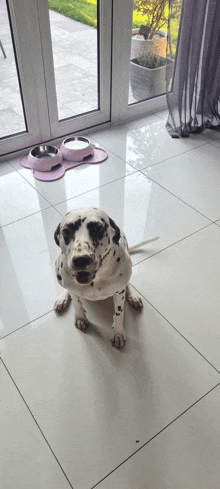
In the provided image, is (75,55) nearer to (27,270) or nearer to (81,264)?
(27,270)

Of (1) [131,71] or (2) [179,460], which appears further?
(1) [131,71]

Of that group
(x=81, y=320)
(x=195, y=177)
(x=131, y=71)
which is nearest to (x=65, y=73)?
(x=131, y=71)

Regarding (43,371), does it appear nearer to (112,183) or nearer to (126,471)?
(126,471)

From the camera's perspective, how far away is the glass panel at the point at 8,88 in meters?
2.22

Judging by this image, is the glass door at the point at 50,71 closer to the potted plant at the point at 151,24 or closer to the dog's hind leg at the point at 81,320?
the potted plant at the point at 151,24

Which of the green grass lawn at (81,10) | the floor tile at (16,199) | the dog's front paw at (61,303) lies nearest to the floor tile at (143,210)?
the floor tile at (16,199)

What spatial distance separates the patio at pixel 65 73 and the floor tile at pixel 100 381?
1.60 metres

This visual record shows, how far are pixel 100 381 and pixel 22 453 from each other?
36cm

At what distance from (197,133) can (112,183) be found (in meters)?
0.96

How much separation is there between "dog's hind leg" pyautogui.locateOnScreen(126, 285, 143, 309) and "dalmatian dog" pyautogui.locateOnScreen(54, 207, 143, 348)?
0.18 metres

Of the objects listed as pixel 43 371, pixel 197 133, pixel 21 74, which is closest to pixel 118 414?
pixel 43 371

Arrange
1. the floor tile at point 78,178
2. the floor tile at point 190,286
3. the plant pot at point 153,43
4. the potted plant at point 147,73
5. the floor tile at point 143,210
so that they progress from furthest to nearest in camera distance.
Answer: the potted plant at point 147,73, the plant pot at point 153,43, the floor tile at point 78,178, the floor tile at point 143,210, the floor tile at point 190,286

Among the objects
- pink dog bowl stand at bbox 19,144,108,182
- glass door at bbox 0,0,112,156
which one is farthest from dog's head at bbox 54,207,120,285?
glass door at bbox 0,0,112,156

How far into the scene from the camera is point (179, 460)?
1238mm
